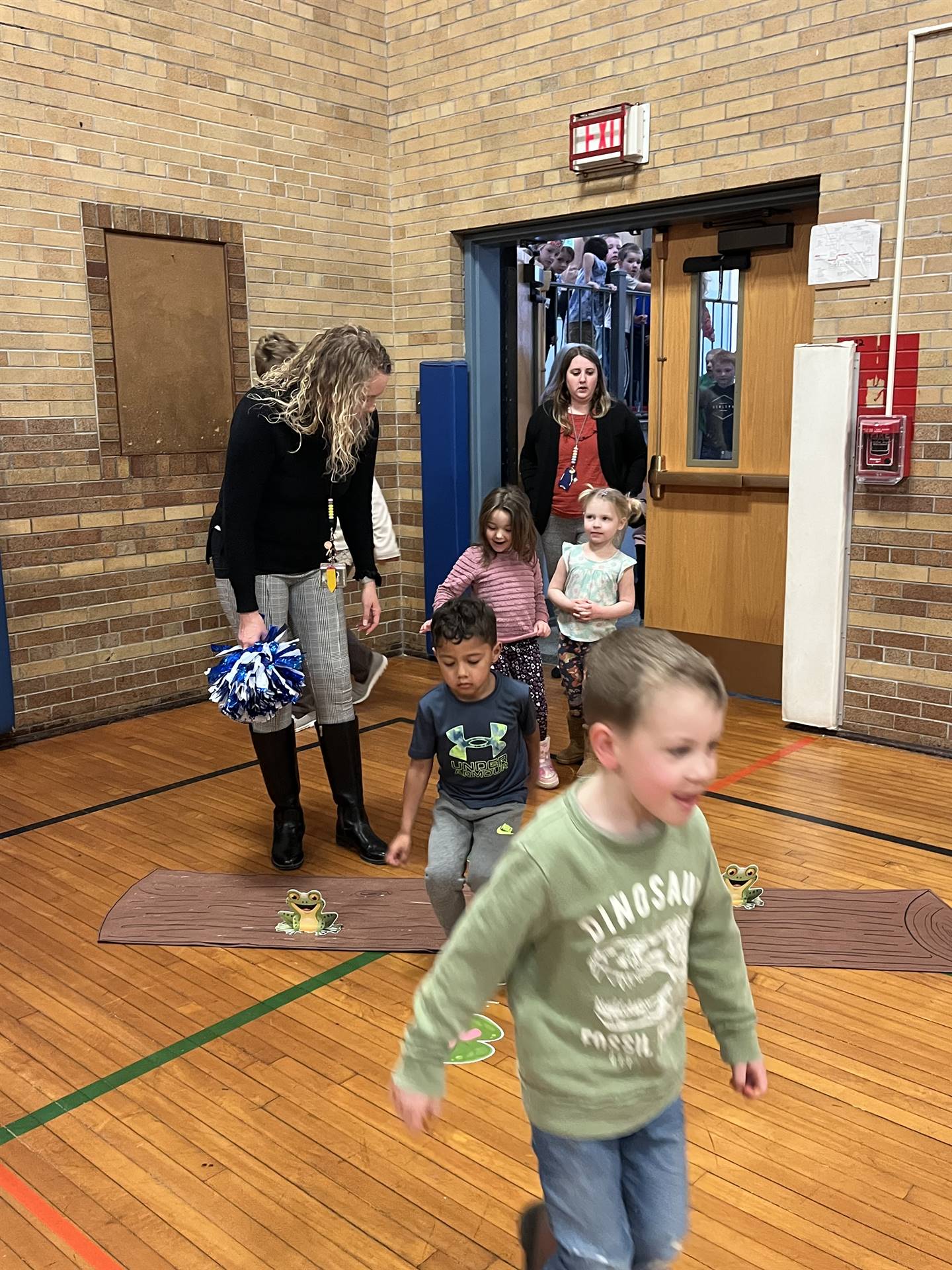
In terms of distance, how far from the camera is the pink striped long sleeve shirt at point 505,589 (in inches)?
165

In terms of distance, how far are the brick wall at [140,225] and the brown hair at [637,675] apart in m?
4.39

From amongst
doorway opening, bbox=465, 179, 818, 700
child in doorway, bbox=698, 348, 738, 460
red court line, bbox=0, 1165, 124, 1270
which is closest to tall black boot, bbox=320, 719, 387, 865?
red court line, bbox=0, 1165, 124, 1270

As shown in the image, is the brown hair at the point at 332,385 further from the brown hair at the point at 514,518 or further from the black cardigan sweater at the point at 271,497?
the brown hair at the point at 514,518

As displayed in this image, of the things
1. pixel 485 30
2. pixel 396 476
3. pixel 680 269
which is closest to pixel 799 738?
pixel 680 269

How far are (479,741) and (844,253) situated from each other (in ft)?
10.3

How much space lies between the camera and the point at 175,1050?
266 centimetres

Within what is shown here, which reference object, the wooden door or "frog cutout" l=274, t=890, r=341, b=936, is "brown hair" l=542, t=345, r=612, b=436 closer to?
the wooden door

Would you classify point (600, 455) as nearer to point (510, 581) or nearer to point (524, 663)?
point (510, 581)

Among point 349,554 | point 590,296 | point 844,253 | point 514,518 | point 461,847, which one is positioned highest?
point 590,296

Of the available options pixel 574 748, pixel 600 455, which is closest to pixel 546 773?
pixel 574 748

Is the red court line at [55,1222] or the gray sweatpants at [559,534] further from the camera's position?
the gray sweatpants at [559,534]

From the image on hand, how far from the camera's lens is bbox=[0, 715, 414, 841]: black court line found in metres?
4.11

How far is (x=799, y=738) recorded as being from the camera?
505cm

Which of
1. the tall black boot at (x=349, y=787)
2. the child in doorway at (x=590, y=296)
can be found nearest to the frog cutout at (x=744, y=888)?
the tall black boot at (x=349, y=787)
